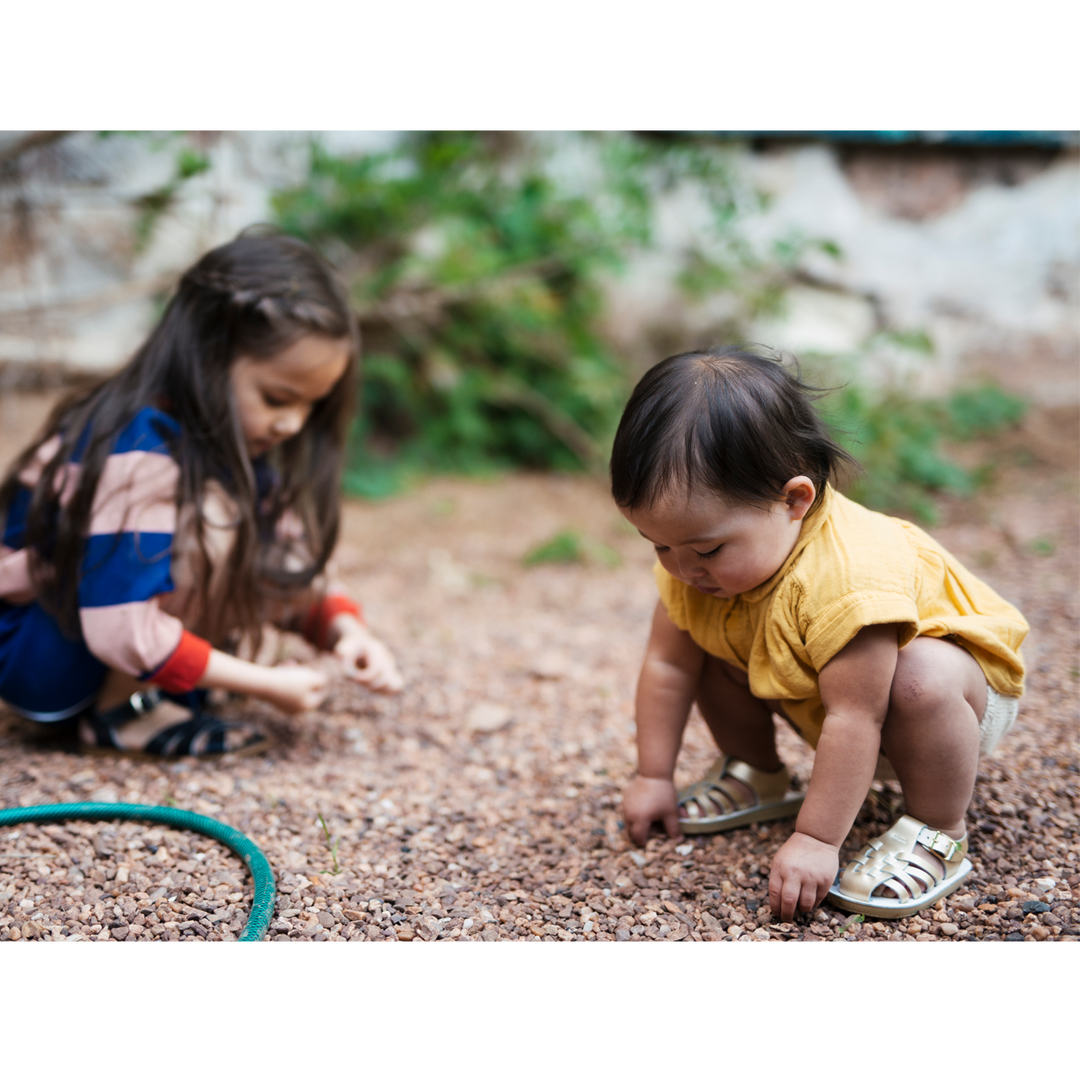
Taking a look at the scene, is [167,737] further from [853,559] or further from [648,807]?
[853,559]

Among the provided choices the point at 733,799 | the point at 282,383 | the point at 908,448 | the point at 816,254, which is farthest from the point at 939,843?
the point at 816,254

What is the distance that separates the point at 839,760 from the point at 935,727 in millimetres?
169

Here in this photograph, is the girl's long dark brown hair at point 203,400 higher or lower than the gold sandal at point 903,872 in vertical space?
higher

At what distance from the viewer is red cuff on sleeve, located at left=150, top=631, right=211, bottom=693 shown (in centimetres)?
191

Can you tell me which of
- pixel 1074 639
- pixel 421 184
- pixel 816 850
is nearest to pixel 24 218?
pixel 421 184

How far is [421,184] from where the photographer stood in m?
4.71

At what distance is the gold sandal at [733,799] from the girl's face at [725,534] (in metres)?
0.50

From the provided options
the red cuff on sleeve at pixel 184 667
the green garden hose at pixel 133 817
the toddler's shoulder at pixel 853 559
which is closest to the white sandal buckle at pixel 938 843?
the toddler's shoulder at pixel 853 559

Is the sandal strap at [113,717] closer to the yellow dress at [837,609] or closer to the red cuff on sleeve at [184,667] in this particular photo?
→ the red cuff on sleeve at [184,667]

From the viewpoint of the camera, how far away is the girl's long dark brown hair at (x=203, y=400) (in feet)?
6.54

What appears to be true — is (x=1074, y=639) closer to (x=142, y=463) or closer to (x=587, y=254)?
(x=142, y=463)
